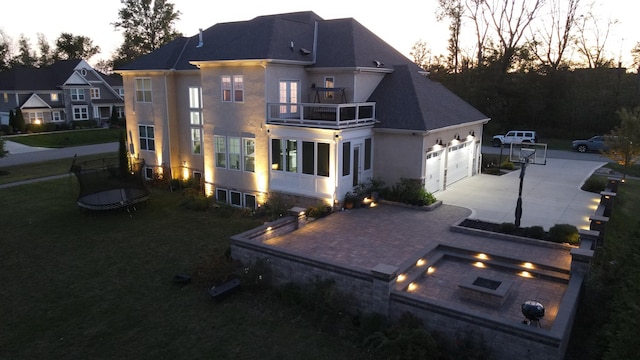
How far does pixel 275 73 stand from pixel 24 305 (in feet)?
39.8

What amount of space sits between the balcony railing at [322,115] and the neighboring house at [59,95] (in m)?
40.6

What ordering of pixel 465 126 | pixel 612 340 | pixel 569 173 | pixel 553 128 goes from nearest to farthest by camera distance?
pixel 612 340 → pixel 465 126 → pixel 569 173 → pixel 553 128

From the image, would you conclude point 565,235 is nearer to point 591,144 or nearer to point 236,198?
point 236,198

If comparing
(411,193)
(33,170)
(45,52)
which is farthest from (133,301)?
(45,52)

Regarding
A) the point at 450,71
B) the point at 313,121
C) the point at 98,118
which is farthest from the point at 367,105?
the point at 98,118

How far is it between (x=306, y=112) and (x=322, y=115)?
1.03 meters

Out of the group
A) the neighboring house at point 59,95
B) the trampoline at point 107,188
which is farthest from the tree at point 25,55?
the trampoline at point 107,188

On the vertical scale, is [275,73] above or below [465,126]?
above

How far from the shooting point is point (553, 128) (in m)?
42.9

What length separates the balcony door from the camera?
1891 centimetres

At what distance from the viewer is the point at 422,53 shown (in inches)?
1941

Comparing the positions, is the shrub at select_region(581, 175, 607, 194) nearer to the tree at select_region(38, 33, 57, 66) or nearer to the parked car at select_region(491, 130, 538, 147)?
the parked car at select_region(491, 130, 538, 147)

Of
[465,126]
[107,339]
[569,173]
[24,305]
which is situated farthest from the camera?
[569,173]

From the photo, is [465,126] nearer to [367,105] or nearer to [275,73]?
[367,105]
